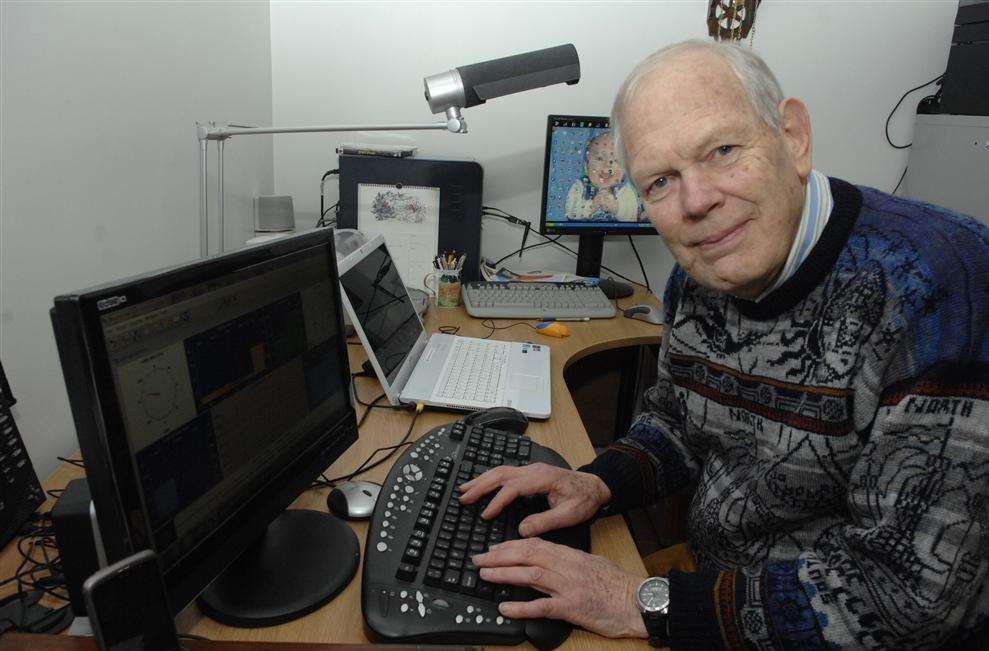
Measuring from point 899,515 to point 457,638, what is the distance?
0.50 m

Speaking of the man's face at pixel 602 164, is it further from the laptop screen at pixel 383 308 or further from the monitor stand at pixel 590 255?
the laptop screen at pixel 383 308

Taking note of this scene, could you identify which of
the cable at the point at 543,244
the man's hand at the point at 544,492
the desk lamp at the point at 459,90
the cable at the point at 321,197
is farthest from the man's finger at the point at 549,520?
the cable at the point at 321,197

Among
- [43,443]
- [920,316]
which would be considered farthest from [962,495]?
[43,443]

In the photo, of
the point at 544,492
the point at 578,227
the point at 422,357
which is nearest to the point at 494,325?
the point at 422,357

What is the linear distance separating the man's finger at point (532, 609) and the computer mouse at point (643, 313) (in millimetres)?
1226

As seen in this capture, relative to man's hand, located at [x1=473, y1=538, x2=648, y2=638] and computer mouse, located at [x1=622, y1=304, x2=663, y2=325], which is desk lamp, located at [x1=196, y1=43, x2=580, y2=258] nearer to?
computer mouse, located at [x1=622, y1=304, x2=663, y2=325]

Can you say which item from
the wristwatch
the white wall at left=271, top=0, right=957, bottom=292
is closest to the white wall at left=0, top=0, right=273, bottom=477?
the white wall at left=271, top=0, right=957, bottom=292

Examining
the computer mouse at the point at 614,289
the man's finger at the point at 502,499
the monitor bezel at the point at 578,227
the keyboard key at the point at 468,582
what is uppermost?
the monitor bezel at the point at 578,227

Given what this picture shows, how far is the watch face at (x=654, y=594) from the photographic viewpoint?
0.72 meters

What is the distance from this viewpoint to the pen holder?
5.97ft

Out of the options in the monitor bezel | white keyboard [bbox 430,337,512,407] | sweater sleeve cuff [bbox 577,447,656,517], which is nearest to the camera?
sweater sleeve cuff [bbox 577,447,656,517]

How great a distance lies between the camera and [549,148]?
1.89 m

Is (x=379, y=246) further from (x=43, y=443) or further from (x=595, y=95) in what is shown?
(x=595, y=95)

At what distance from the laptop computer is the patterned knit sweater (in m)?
0.31
